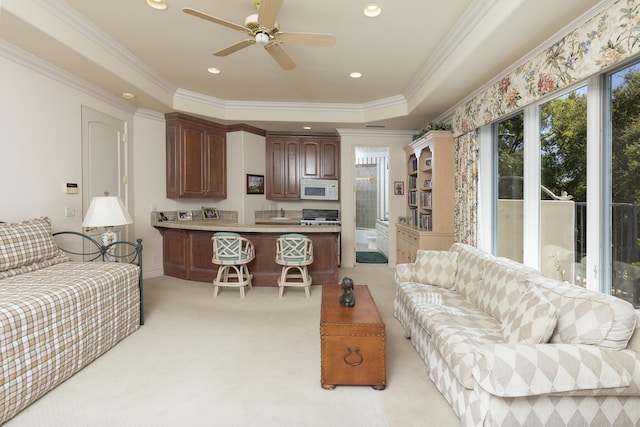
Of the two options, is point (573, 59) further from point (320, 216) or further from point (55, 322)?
point (320, 216)

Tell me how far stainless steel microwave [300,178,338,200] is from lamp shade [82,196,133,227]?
3.52 meters

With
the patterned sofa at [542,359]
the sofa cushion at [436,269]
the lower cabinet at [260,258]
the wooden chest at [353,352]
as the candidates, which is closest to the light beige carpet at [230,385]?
the wooden chest at [353,352]

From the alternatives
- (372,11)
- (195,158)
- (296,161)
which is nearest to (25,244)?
(195,158)

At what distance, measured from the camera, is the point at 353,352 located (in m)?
2.06

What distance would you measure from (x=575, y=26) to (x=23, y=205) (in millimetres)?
4879

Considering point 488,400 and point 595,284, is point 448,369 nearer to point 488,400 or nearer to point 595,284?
point 488,400

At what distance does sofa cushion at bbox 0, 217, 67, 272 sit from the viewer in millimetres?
2425

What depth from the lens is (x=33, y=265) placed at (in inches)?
103

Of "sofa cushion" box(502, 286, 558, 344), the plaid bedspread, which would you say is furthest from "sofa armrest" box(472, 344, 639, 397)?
the plaid bedspread

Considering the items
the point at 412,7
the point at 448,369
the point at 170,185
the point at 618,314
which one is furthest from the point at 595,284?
the point at 170,185

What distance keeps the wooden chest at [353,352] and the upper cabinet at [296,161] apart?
14.4 feet

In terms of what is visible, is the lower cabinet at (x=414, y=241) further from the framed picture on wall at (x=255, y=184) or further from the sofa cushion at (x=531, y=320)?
the framed picture on wall at (x=255, y=184)

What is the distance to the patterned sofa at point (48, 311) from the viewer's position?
1797 mm

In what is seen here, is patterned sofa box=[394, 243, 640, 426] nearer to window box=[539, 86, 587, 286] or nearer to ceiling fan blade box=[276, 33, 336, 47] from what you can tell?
window box=[539, 86, 587, 286]
